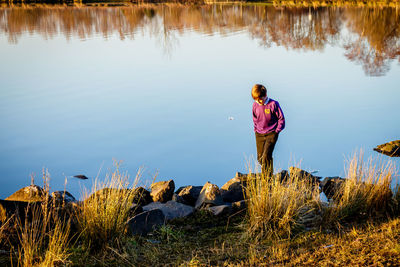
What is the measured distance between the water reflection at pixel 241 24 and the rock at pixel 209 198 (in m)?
16.7

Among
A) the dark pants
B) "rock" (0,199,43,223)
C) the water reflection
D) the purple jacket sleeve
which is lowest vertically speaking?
"rock" (0,199,43,223)

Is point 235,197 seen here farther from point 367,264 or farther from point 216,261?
point 367,264

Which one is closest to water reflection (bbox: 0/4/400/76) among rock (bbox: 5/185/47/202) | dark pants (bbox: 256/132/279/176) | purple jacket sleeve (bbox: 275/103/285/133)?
dark pants (bbox: 256/132/279/176)

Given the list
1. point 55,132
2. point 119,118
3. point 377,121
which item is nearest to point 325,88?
point 377,121

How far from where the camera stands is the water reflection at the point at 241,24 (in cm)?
2786

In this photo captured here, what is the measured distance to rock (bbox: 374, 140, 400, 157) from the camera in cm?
1033

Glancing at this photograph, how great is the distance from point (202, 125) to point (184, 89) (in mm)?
4580

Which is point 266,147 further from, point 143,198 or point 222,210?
point 143,198

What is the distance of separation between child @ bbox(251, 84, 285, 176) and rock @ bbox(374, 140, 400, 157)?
4.33m

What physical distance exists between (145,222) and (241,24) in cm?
3347

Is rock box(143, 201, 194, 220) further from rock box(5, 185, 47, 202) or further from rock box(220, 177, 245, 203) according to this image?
rock box(5, 185, 47, 202)

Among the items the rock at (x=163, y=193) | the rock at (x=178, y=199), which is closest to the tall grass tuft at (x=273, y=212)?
the rock at (x=178, y=199)

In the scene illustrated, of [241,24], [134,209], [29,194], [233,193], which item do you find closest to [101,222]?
[134,209]

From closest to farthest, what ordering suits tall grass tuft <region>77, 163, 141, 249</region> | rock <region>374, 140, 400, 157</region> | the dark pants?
tall grass tuft <region>77, 163, 141, 249</region> < the dark pants < rock <region>374, 140, 400, 157</region>
